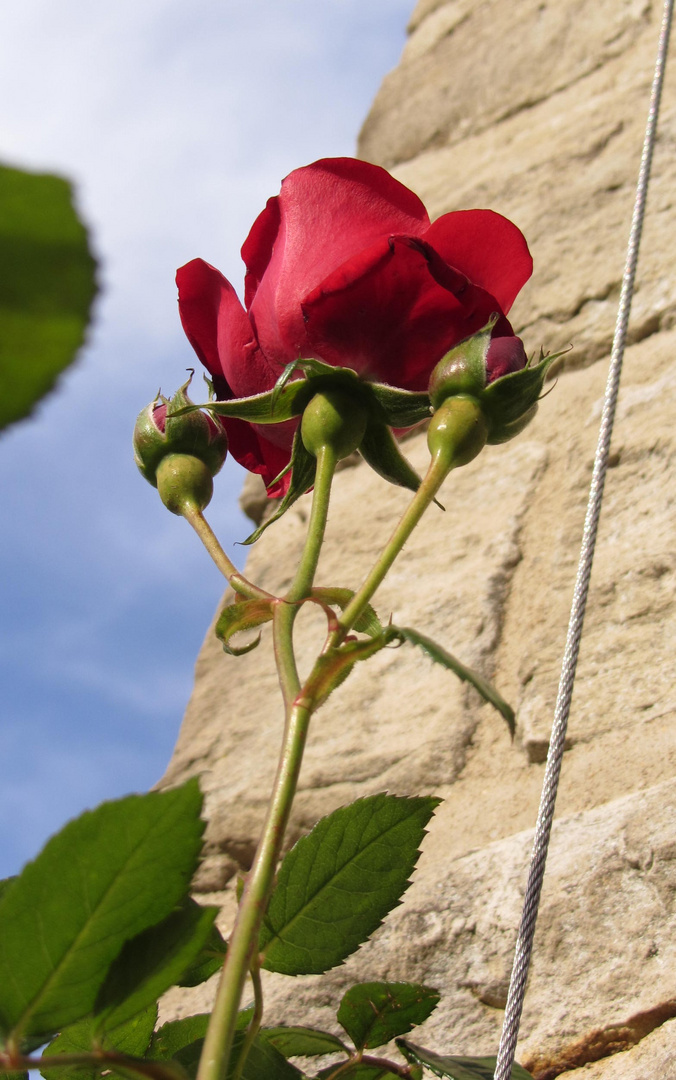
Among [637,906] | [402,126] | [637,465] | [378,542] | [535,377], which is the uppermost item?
[402,126]

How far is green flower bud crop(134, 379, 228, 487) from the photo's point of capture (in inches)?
16.3

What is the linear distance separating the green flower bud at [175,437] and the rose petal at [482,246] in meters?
0.12

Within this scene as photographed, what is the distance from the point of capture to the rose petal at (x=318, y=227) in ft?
1.26

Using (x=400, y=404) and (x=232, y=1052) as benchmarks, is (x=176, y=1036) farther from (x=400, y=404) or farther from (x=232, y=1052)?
(x=400, y=404)

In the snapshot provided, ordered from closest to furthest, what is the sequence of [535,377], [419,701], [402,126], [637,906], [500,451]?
[535,377] < [637,906] < [419,701] < [500,451] < [402,126]

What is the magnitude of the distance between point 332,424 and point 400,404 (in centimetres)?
3

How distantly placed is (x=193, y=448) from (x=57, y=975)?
23cm

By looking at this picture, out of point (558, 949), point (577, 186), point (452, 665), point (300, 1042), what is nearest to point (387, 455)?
point (452, 665)

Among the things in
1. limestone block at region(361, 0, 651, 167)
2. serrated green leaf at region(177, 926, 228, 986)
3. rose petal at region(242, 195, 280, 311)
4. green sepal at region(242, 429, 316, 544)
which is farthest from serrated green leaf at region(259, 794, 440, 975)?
limestone block at region(361, 0, 651, 167)

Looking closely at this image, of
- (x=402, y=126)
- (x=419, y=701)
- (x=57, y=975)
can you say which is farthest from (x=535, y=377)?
(x=402, y=126)

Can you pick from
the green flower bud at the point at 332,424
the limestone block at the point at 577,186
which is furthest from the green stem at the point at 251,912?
the limestone block at the point at 577,186

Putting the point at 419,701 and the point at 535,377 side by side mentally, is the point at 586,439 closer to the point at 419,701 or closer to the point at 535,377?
the point at 419,701

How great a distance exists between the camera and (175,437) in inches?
16.3

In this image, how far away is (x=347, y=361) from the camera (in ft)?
1.24
